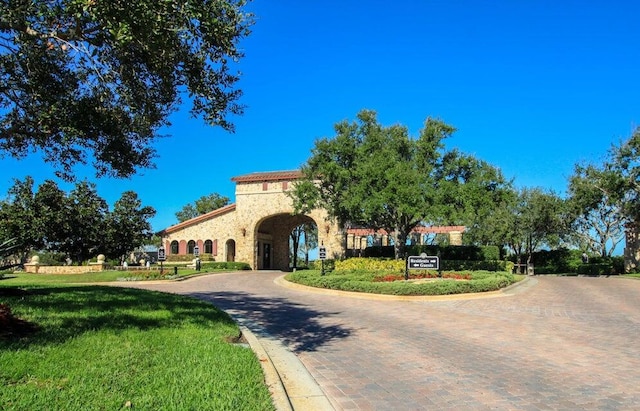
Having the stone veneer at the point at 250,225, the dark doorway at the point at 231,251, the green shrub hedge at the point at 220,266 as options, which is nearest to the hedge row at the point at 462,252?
the stone veneer at the point at 250,225

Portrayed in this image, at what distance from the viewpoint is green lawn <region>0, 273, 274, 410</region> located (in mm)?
4426

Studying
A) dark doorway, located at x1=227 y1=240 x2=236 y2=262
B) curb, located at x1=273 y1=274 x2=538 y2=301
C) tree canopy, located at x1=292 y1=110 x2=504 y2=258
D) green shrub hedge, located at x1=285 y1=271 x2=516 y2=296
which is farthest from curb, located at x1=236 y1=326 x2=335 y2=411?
dark doorway, located at x1=227 y1=240 x2=236 y2=262

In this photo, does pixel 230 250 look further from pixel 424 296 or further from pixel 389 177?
pixel 424 296

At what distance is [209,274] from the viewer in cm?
3089

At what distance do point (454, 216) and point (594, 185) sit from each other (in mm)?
12963

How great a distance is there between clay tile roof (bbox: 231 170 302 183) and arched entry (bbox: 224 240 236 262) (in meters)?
5.69

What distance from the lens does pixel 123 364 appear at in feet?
18.2

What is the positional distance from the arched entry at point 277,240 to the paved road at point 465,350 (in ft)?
95.4

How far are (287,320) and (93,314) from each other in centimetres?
465

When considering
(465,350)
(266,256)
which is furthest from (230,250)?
(465,350)

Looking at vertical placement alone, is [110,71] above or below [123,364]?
above

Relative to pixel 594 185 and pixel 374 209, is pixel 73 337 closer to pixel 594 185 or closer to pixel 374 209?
pixel 374 209

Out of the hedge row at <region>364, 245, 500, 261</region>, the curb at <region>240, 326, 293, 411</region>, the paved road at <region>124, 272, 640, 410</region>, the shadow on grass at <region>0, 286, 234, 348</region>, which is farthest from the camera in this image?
the hedge row at <region>364, 245, 500, 261</region>

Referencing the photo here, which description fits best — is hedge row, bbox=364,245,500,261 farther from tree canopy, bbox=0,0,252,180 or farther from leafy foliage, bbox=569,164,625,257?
tree canopy, bbox=0,0,252,180
